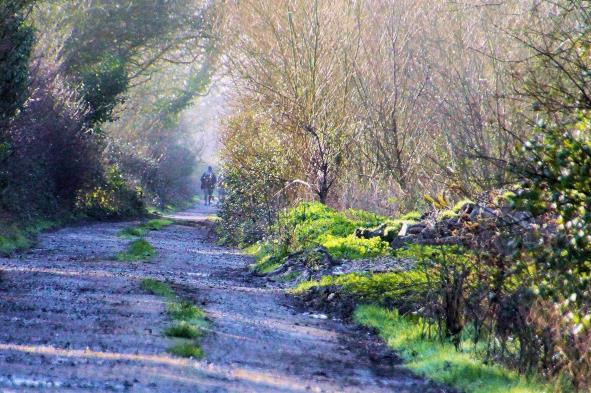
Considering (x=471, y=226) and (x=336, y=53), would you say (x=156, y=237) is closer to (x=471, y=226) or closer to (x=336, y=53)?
(x=336, y=53)

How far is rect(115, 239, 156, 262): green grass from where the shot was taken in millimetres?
21125

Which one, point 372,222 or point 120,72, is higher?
point 120,72

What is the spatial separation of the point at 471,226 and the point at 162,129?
52.0 meters

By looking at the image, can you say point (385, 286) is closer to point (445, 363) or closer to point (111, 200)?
point (445, 363)

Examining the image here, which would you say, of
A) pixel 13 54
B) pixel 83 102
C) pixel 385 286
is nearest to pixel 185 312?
pixel 385 286

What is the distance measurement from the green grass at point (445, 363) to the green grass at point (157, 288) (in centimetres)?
300

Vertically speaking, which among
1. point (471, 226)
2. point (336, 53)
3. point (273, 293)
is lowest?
point (273, 293)

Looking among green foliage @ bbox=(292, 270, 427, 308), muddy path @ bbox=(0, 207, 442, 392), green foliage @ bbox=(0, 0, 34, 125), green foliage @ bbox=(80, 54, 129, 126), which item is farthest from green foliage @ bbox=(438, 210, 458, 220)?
green foliage @ bbox=(80, 54, 129, 126)

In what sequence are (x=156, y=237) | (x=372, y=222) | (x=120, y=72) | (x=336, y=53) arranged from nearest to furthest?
(x=372, y=222) < (x=336, y=53) < (x=156, y=237) < (x=120, y=72)

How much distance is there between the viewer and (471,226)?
11.5 meters

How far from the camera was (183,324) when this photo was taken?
11.5m

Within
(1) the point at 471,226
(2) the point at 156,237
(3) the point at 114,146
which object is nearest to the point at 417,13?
(2) the point at 156,237

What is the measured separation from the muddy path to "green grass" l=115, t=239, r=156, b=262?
1.96 m

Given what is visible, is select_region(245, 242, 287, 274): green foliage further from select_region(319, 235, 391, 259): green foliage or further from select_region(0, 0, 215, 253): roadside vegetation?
select_region(0, 0, 215, 253): roadside vegetation
